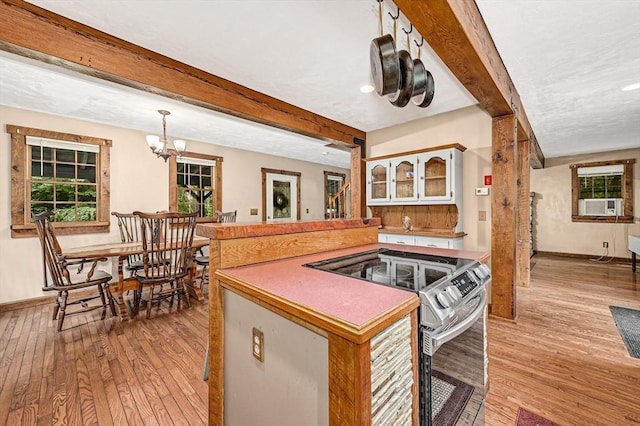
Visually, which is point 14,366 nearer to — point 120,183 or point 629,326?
point 120,183

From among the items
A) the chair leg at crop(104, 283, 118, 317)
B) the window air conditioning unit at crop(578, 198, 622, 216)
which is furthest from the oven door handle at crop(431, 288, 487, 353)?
the window air conditioning unit at crop(578, 198, 622, 216)

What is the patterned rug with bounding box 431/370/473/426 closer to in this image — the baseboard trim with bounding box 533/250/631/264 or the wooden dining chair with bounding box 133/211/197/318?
the wooden dining chair with bounding box 133/211/197/318

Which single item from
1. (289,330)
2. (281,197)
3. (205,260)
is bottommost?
(205,260)

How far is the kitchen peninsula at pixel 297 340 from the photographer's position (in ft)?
2.45

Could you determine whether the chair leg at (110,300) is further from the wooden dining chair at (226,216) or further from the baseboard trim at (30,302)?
the wooden dining chair at (226,216)

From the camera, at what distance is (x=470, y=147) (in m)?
3.33

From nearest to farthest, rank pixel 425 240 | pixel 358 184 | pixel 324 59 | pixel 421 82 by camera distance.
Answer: pixel 421 82, pixel 324 59, pixel 425 240, pixel 358 184

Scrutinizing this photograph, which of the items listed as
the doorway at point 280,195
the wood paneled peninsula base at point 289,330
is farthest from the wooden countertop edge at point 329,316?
the doorway at point 280,195

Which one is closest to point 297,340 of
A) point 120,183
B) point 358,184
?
point 358,184

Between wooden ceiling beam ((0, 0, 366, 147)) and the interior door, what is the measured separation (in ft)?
10.2

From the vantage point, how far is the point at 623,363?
2.10 metres

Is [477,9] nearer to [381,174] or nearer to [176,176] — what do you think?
[381,174]

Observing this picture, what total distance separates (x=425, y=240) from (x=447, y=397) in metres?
2.45

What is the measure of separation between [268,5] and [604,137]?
5.98 m
